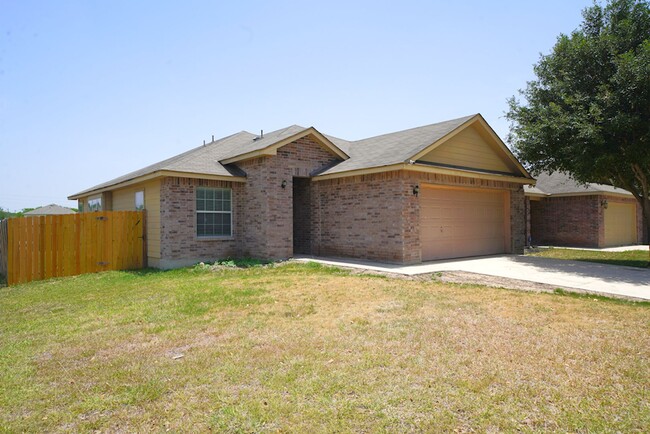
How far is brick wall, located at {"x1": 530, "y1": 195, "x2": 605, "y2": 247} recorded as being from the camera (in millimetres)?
21188

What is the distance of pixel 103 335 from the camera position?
19.6 ft

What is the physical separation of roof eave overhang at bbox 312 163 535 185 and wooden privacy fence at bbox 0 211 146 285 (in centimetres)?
702

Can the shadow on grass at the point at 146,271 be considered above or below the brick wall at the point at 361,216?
below

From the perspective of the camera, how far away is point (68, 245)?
13.2m

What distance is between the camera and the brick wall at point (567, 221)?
2119cm

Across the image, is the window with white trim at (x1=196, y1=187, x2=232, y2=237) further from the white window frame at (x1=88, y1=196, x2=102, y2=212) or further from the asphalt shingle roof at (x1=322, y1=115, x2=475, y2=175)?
the white window frame at (x1=88, y1=196, x2=102, y2=212)

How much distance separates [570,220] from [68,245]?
76.3 ft

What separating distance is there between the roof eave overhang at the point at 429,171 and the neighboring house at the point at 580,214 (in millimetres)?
5514

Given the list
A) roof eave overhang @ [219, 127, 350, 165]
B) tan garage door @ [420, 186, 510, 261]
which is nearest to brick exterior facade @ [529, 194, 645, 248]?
tan garage door @ [420, 186, 510, 261]

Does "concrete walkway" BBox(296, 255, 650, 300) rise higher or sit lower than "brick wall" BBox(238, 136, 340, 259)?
lower

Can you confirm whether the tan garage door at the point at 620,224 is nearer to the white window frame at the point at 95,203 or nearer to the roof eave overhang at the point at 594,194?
the roof eave overhang at the point at 594,194

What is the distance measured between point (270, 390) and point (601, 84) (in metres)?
14.5

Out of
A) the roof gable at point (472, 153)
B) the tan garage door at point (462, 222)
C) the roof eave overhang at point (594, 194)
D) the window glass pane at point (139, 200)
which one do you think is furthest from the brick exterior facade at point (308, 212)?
the roof eave overhang at point (594, 194)

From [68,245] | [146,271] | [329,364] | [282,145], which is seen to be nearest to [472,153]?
[282,145]
